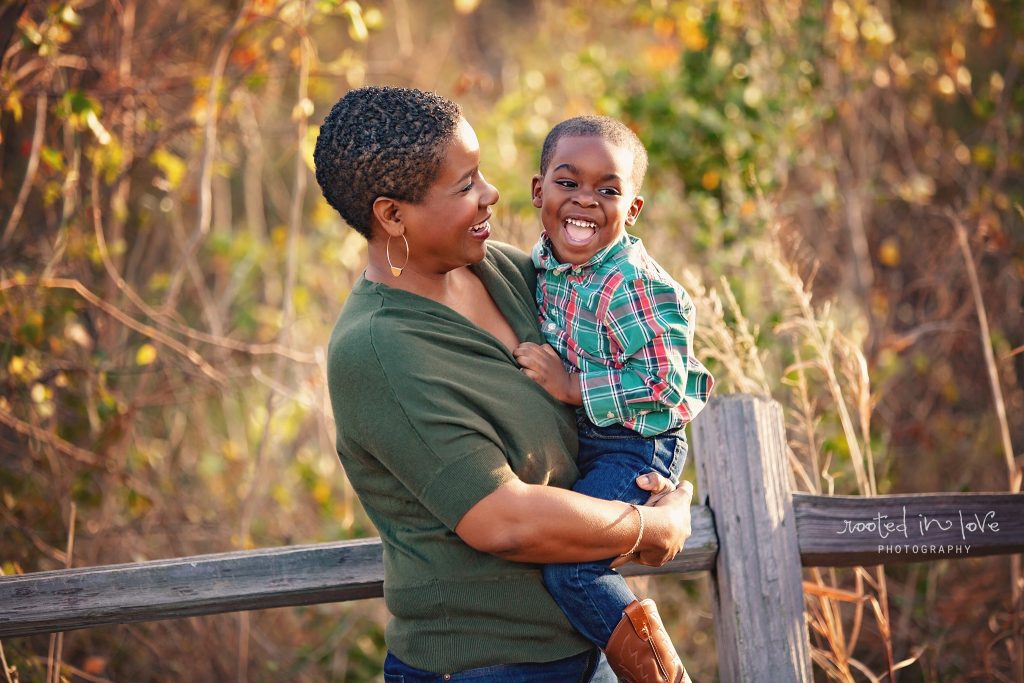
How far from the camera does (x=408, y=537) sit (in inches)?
79.0

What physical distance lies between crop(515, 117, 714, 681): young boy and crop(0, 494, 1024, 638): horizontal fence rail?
52 cm

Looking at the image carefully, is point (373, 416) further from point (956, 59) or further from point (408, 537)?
point (956, 59)

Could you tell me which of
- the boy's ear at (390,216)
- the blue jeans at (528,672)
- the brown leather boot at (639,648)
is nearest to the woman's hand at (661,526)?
the brown leather boot at (639,648)

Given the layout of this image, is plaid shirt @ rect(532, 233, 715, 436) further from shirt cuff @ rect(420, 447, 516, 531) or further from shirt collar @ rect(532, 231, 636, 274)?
shirt cuff @ rect(420, 447, 516, 531)

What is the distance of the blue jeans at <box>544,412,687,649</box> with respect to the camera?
6.52ft

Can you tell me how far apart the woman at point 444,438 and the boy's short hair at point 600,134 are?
0.29 meters

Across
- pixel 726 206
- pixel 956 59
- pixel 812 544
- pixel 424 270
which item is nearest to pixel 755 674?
pixel 812 544

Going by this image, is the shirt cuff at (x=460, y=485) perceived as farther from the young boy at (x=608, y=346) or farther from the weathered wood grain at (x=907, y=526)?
the weathered wood grain at (x=907, y=526)

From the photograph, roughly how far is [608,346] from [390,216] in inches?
22.9

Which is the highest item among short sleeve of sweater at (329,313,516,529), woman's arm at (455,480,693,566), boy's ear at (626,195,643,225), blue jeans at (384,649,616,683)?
boy's ear at (626,195,643,225)

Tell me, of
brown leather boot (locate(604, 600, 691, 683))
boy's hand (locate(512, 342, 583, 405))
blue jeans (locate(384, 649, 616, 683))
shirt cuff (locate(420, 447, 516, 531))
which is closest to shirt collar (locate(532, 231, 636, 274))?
boy's hand (locate(512, 342, 583, 405))

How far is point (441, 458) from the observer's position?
1.85 m

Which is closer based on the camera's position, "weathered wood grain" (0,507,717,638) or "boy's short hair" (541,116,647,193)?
"boy's short hair" (541,116,647,193)

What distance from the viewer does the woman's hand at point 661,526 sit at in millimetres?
2059
